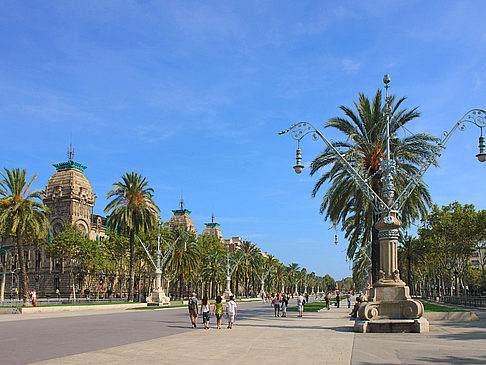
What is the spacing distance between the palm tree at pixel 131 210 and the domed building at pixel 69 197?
110 feet

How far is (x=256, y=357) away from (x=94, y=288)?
73159mm

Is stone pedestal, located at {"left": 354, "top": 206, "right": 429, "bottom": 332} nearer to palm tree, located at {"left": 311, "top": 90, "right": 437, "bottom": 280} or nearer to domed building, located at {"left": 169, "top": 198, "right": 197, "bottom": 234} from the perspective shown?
palm tree, located at {"left": 311, "top": 90, "right": 437, "bottom": 280}

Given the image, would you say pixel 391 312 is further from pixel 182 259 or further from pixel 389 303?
pixel 182 259

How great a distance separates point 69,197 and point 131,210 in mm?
35994

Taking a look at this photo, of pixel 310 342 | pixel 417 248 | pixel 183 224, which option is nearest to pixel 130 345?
pixel 310 342

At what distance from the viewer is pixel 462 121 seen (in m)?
19.9

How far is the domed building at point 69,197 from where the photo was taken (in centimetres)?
7950

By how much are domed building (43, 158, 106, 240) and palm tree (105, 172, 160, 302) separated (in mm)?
33442

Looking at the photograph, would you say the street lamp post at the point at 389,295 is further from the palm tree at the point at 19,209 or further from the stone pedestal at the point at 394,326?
the palm tree at the point at 19,209

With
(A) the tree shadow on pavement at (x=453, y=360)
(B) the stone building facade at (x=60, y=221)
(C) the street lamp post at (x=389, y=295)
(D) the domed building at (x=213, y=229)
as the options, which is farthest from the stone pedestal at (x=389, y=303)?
(D) the domed building at (x=213, y=229)

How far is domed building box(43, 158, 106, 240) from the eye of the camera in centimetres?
7950

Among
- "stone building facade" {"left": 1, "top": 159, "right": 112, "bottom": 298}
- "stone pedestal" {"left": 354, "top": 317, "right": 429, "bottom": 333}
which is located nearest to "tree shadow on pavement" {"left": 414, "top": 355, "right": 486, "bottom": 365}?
"stone pedestal" {"left": 354, "top": 317, "right": 429, "bottom": 333}

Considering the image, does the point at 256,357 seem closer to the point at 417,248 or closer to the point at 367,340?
the point at 367,340

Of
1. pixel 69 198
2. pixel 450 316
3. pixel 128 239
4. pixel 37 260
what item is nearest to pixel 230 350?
pixel 450 316
